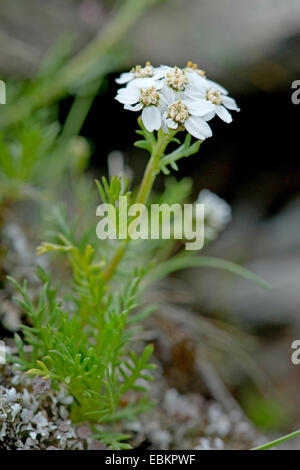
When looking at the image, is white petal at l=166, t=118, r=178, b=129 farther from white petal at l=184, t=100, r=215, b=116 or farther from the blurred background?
the blurred background

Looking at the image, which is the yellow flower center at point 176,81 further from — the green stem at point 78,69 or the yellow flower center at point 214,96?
the green stem at point 78,69

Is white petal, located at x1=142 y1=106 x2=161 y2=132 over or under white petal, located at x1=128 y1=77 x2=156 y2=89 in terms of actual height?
under

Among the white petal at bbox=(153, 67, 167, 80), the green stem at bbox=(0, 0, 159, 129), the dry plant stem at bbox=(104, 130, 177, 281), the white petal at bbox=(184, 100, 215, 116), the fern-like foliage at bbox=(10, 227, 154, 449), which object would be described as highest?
the green stem at bbox=(0, 0, 159, 129)

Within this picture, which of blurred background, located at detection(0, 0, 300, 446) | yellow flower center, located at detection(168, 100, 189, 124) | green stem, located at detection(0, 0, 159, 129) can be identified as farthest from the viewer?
blurred background, located at detection(0, 0, 300, 446)

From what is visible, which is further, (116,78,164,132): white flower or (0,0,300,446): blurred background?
(0,0,300,446): blurred background

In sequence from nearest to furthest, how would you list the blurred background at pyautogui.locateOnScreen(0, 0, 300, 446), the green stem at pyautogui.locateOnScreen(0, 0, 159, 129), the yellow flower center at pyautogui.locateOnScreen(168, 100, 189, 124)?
1. the yellow flower center at pyautogui.locateOnScreen(168, 100, 189, 124)
2. the green stem at pyautogui.locateOnScreen(0, 0, 159, 129)
3. the blurred background at pyautogui.locateOnScreen(0, 0, 300, 446)

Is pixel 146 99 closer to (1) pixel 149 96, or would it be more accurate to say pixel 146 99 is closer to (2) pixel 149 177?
(1) pixel 149 96

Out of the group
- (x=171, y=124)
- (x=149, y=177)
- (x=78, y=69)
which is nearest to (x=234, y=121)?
(x=78, y=69)

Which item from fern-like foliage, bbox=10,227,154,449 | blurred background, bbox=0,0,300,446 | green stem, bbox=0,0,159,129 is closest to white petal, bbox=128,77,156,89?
fern-like foliage, bbox=10,227,154,449
